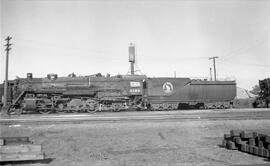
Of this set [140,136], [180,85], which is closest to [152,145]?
[140,136]

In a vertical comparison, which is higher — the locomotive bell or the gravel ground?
the locomotive bell

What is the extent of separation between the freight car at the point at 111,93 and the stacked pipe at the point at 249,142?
16.5 m

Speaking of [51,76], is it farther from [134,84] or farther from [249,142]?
[249,142]

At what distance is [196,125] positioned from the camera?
42.6 feet

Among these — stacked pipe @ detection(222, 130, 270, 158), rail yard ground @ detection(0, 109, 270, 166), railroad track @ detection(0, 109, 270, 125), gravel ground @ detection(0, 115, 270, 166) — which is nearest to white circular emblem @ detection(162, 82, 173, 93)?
railroad track @ detection(0, 109, 270, 125)

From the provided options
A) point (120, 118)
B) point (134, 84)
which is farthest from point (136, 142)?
point (134, 84)

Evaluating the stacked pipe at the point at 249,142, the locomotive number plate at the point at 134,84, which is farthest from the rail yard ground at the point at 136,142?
the locomotive number plate at the point at 134,84

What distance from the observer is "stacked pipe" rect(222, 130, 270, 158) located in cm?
705

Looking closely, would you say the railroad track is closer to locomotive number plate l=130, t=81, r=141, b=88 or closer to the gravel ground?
the gravel ground

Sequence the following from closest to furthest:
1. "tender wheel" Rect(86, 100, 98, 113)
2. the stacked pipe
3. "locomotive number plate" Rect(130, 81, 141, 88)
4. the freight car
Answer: the stacked pipe, the freight car, "tender wheel" Rect(86, 100, 98, 113), "locomotive number plate" Rect(130, 81, 141, 88)

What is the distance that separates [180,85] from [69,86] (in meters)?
10.9

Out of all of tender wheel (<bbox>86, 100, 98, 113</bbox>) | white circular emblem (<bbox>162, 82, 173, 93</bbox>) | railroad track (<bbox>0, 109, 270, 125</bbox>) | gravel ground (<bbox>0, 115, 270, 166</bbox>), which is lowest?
gravel ground (<bbox>0, 115, 270, 166</bbox>)

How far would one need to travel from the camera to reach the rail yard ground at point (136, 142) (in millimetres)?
6750

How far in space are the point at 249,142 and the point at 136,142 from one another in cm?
360
